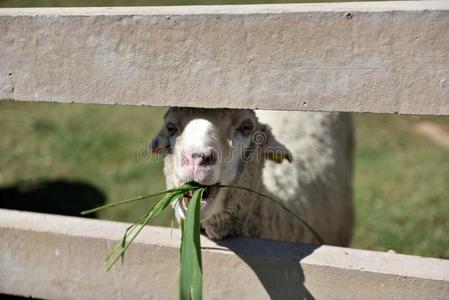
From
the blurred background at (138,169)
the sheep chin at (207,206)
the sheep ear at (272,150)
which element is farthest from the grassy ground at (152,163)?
the sheep chin at (207,206)

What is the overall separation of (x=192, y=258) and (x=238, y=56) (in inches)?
24.7

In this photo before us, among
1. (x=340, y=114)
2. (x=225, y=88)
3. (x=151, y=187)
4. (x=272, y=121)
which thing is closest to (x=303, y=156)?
(x=272, y=121)

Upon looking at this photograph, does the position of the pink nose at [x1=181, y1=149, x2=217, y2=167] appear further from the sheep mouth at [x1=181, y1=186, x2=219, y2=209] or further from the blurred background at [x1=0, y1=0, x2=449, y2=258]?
the blurred background at [x1=0, y1=0, x2=449, y2=258]

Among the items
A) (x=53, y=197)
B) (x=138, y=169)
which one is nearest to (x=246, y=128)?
(x=53, y=197)

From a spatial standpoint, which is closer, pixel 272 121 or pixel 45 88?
pixel 45 88

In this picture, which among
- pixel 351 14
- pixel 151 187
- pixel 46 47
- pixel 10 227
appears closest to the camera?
pixel 351 14

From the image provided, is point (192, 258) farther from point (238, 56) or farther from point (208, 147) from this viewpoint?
point (238, 56)

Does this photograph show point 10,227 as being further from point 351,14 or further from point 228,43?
point 351,14

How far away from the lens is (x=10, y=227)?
221cm

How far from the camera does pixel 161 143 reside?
2252 mm

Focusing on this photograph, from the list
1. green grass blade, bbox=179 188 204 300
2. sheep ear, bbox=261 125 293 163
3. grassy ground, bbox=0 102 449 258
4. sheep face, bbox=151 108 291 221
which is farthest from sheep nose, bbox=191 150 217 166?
grassy ground, bbox=0 102 449 258

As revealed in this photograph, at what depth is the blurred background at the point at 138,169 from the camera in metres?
4.43

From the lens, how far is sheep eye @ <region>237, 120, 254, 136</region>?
2163 millimetres

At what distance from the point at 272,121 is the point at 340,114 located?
73cm
